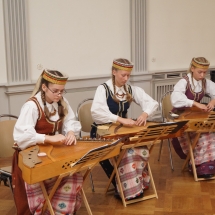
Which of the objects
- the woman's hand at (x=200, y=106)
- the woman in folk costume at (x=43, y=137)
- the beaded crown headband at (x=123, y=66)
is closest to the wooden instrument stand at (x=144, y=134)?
the woman in folk costume at (x=43, y=137)

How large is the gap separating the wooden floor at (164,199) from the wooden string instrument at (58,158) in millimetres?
712

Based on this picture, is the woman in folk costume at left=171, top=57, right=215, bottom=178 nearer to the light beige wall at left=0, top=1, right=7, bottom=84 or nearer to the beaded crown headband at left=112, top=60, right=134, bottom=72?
the beaded crown headband at left=112, top=60, right=134, bottom=72

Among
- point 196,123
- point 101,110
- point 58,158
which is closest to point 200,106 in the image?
point 196,123

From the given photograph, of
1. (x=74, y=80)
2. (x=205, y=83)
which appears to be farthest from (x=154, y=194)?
(x=74, y=80)

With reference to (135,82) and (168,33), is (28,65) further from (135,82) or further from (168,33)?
(168,33)

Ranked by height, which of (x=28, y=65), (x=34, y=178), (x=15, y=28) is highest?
(x=15, y=28)

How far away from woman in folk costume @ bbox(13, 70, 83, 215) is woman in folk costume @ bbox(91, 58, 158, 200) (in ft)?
1.85

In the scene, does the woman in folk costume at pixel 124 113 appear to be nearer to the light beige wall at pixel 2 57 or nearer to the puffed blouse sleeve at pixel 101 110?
the puffed blouse sleeve at pixel 101 110

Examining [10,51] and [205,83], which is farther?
[10,51]

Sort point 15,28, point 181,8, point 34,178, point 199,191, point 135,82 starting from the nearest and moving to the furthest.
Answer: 1. point 34,178
2. point 199,191
3. point 15,28
4. point 135,82
5. point 181,8

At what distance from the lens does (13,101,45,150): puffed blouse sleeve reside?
275 cm

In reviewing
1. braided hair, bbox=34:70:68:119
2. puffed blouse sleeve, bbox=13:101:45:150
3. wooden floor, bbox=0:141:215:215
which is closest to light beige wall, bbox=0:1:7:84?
wooden floor, bbox=0:141:215:215

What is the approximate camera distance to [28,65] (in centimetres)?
477

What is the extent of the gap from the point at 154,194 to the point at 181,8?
11.4 ft
